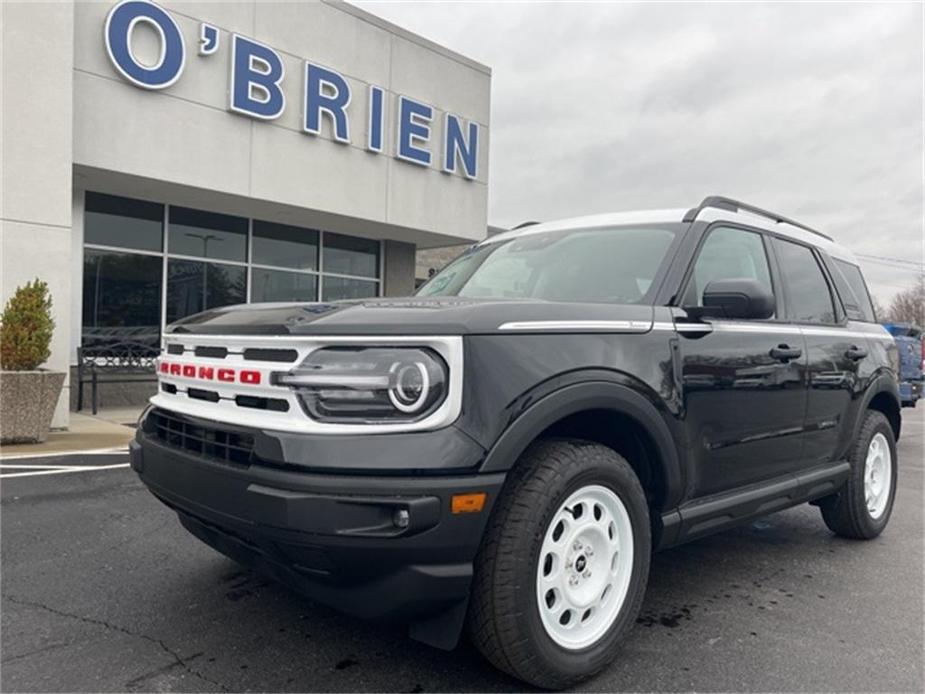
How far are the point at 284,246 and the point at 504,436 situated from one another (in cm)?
1283

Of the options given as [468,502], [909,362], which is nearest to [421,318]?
[468,502]

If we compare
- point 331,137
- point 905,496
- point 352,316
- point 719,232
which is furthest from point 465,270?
point 331,137

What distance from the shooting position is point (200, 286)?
13.0 metres

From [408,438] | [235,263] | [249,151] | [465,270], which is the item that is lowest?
[408,438]

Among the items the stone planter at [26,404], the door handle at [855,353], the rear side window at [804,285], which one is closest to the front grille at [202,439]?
the rear side window at [804,285]

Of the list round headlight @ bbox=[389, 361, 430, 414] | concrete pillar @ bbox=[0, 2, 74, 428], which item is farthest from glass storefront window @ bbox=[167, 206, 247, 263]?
round headlight @ bbox=[389, 361, 430, 414]

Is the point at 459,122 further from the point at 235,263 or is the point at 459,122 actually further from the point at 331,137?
the point at 235,263

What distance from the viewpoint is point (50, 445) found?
771 centimetres

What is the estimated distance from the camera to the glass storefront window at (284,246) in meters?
13.9

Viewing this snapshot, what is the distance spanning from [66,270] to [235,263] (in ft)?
14.6

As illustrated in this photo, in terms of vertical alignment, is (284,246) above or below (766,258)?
above

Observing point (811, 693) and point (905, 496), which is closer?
point (811, 693)

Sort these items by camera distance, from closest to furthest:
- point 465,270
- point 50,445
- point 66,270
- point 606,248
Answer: point 606,248, point 465,270, point 50,445, point 66,270

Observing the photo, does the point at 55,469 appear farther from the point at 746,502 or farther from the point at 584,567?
the point at 746,502
